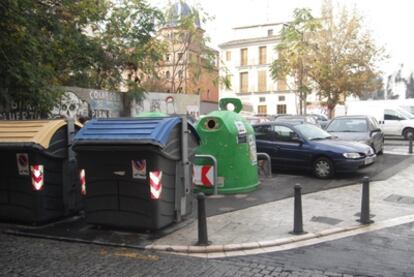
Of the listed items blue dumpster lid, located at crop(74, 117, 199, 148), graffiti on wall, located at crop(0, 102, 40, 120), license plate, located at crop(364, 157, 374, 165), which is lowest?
license plate, located at crop(364, 157, 374, 165)

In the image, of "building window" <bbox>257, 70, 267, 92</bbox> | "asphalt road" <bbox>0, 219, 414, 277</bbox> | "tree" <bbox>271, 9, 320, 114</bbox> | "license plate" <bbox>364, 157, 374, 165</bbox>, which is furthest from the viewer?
"building window" <bbox>257, 70, 267, 92</bbox>

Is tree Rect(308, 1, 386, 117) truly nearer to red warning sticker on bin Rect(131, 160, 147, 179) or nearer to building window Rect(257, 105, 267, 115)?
red warning sticker on bin Rect(131, 160, 147, 179)

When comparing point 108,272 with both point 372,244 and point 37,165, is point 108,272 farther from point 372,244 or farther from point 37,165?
point 372,244

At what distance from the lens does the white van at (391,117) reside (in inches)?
998

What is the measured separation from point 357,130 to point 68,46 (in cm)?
953

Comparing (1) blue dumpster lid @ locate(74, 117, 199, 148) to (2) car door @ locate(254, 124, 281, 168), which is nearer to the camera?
(1) blue dumpster lid @ locate(74, 117, 199, 148)

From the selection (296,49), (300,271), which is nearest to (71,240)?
(300,271)

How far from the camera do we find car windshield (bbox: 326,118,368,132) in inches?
623

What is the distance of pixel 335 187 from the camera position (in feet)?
35.8

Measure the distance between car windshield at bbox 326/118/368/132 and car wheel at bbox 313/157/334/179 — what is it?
4.35m

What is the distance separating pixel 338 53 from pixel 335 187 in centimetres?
2653

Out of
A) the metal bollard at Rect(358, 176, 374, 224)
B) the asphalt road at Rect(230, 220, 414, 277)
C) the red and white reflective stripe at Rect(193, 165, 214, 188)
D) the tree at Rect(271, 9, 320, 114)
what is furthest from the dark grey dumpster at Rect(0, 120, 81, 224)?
the tree at Rect(271, 9, 320, 114)

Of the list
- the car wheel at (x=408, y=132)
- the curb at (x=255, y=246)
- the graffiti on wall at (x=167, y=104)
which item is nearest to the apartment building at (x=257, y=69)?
the car wheel at (x=408, y=132)

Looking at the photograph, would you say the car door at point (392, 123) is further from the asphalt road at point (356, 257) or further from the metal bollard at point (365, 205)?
the asphalt road at point (356, 257)
